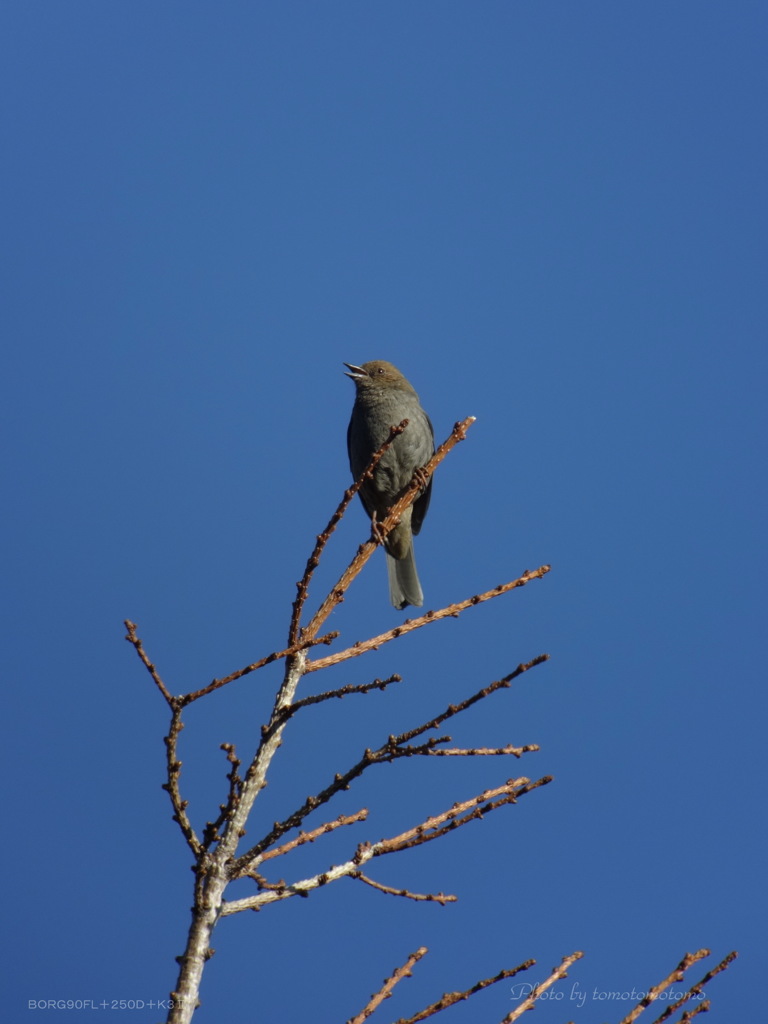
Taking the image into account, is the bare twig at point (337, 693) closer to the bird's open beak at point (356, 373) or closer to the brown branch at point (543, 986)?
the brown branch at point (543, 986)

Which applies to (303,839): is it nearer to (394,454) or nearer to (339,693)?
(339,693)

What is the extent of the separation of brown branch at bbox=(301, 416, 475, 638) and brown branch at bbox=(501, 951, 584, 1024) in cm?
131

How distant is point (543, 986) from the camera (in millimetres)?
2820

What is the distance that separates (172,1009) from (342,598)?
1.43 metres

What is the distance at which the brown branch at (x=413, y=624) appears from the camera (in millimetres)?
3342

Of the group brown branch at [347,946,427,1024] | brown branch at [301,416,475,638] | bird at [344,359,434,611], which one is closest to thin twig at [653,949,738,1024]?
brown branch at [347,946,427,1024]

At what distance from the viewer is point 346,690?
3.02 metres

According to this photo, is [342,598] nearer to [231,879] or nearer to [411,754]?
[411,754]

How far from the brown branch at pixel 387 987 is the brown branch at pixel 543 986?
38cm

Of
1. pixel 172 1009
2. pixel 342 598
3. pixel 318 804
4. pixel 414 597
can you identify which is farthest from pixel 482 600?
pixel 414 597

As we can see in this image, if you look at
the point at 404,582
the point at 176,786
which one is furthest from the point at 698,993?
Result: the point at 404,582

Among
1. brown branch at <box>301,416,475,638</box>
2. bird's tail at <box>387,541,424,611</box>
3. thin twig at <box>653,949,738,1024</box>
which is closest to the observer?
thin twig at <box>653,949,738,1024</box>

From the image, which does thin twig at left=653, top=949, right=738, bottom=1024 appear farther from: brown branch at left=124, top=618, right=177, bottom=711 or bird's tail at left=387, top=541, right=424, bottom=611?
bird's tail at left=387, top=541, right=424, bottom=611

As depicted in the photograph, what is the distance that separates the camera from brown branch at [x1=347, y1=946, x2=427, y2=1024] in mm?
2738
